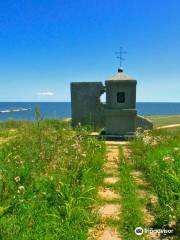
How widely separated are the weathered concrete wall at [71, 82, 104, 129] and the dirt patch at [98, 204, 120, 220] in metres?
11.6

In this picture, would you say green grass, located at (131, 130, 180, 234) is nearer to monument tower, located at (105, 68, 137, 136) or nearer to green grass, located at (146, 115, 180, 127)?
monument tower, located at (105, 68, 137, 136)

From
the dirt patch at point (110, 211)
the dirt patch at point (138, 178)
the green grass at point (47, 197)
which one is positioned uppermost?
the green grass at point (47, 197)

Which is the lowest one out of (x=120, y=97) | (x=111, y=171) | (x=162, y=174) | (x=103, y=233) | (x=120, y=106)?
(x=103, y=233)

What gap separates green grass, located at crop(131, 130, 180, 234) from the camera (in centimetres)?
498

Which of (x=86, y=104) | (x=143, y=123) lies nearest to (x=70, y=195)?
(x=143, y=123)

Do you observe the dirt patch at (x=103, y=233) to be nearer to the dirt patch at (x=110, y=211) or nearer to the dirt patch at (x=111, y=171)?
the dirt patch at (x=110, y=211)

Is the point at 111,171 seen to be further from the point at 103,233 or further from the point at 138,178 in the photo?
the point at 103,233

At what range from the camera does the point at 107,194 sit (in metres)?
6.45

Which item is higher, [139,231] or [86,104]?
[86,104]

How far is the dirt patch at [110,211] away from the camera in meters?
5.32

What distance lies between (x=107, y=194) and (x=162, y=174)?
1167 mm

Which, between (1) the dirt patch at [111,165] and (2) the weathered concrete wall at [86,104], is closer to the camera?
(1) the dirt patch at [111,165]

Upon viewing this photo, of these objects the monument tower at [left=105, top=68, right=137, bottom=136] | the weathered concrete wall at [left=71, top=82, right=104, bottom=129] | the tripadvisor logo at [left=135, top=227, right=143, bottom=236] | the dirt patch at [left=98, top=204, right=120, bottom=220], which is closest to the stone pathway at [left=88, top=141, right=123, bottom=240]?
the dirt patch at [left=98, top=204, right=120, bottom=220]

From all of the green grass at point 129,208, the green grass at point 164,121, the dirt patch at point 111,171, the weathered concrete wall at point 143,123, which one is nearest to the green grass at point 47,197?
the dirt patch at point 111,171
